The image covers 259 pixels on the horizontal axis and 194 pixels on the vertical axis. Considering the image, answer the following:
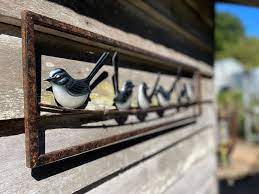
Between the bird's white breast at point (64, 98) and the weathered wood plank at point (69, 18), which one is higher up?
the weathered wood plank at point (69, 18)

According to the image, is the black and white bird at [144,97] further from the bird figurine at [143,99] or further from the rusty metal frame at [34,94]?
the rusty metal frame at [34,94]

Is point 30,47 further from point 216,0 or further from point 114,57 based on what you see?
point 216,0

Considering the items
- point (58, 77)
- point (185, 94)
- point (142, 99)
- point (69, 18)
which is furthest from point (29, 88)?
point (185, 94)

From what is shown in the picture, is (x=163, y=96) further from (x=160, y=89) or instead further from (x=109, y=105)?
(x=109, y=105)

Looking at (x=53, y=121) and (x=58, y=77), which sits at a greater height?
(x=58, y=77)

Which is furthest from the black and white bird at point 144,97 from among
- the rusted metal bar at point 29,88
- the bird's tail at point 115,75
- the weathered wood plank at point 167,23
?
the rusted metal bar at point 29,88

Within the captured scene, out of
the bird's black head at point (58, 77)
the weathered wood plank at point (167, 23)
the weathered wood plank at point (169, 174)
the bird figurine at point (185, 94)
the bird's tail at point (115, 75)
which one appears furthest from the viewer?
the bird figurine at point (185, 94)

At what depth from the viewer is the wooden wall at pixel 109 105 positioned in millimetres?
957

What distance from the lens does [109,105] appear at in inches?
55.4

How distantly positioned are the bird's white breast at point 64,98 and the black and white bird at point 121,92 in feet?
0.99

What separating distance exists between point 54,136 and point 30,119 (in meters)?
0.17

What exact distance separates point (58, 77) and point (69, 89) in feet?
0.18

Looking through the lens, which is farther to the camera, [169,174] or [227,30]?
[227,30]

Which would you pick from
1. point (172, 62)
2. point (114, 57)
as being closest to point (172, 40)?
point (172, 62)
